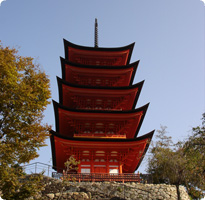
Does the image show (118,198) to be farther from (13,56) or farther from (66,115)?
(13,56)

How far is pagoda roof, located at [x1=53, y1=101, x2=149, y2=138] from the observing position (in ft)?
68.0

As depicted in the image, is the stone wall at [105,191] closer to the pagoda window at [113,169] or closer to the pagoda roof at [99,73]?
the pagoda window at [113,169]

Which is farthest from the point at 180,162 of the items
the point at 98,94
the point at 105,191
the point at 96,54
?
the point at 96,54

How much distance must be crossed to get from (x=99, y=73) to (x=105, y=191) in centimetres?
1165

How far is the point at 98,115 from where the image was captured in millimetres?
20891

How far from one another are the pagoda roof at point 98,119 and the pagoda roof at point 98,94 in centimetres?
197

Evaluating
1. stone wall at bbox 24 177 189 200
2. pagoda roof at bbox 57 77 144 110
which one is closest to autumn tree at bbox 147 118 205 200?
stone wall at bbox 24 177 189 200

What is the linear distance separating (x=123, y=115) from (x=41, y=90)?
1066 centimetres

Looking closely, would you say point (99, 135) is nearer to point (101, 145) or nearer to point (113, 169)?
point (101, 145)

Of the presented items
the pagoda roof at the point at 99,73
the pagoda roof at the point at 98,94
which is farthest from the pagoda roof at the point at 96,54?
the pagoda roof at the point at 98,94

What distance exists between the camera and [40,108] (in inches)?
446

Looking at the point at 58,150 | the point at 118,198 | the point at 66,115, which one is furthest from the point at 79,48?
the point at 118,198

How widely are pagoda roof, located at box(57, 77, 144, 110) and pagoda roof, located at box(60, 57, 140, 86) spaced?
6.93ft

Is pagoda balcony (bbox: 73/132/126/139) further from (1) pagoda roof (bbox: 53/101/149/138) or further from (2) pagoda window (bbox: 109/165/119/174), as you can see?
(2) pagoda window (bbox: 109/165/119/174)
